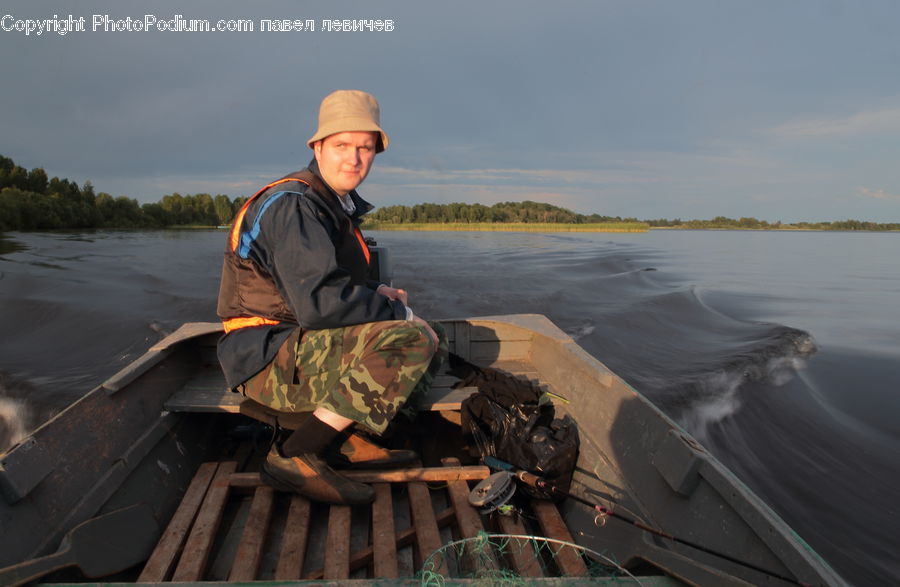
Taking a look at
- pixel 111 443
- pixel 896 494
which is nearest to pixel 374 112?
pixel 111 443

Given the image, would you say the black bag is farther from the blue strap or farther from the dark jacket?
the blue strap

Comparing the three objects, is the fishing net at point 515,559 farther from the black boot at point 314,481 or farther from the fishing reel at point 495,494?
the black boot at point 314,481

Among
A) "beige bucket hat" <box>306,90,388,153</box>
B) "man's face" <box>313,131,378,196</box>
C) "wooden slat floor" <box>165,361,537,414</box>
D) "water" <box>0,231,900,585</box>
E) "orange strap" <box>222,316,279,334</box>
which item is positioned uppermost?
"beige bucket hat" <box>306,90,388,153</box>

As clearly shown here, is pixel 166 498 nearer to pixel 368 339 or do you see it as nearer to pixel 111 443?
pixel 111 443

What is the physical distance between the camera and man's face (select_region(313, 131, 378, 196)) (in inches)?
94.9

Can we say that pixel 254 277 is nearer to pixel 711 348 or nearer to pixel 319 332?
pixel 319 332

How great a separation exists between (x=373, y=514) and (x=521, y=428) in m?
1.02

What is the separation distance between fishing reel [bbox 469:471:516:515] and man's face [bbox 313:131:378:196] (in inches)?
69.9

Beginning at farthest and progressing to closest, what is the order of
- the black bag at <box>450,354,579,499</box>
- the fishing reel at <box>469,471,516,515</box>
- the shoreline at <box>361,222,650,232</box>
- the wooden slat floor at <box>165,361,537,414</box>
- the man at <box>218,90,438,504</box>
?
the shoreline at <box>361,222,650,232</box> < the wooden slat floor at <box>165,361,537,414</box> < the black bag at <box>450,354,579,499</box> < the fishing reel at <box>469,471,516,515</box> < the man at <box>218,90,438,504</box>

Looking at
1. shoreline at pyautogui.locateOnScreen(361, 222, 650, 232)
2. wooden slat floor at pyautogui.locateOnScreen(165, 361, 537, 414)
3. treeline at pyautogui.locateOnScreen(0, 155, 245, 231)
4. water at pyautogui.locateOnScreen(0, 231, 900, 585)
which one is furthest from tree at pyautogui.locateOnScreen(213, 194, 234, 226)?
wooden slat floor at pyautogui.locateOnScreen(165, 361, 537, 414)

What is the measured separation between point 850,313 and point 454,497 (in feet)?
41.2

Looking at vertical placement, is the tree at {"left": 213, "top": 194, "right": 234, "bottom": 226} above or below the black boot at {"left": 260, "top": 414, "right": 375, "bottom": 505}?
above

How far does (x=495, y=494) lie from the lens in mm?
2344

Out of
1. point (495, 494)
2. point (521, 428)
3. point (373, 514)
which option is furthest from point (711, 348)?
point (373, 514)
